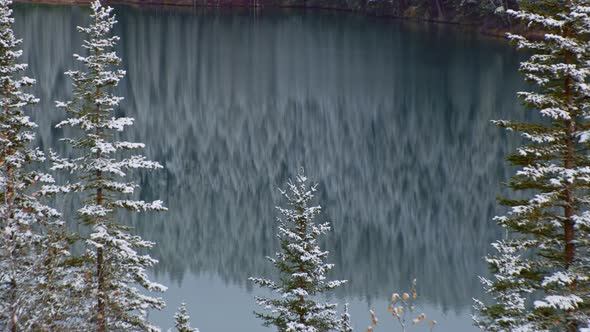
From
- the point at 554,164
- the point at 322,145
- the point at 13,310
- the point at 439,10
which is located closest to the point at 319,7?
the point at 439,10

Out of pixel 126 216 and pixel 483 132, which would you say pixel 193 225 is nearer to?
pixel 126 216

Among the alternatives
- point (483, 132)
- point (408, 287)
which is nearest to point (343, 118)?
point (483, 132)

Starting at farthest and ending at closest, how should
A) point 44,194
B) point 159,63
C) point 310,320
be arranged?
point 159,63 → point 310,320 → point 44,194

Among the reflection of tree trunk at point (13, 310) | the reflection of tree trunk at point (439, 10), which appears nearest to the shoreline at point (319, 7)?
the reflection of tree trunk at point (439, 10)

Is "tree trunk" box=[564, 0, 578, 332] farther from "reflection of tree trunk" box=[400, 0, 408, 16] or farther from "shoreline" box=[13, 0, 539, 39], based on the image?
"reflection of tree trunk" box=[400, 0, 408, 16]

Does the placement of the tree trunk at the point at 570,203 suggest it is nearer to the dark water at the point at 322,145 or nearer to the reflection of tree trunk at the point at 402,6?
the dark water at the point at 322,145

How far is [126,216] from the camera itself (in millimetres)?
43031

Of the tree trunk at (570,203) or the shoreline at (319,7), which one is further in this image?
the shoreline at (319,7)

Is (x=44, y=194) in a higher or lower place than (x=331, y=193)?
higher

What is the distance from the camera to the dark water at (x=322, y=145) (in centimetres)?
3728

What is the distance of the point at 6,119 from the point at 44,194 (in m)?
2.09

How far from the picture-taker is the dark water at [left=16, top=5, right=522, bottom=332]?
37.3 metres

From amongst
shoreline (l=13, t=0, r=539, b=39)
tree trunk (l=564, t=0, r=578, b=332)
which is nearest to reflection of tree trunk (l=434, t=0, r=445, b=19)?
shoreline (l=13, t=0, r=539, b=39)

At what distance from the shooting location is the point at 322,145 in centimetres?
6016
